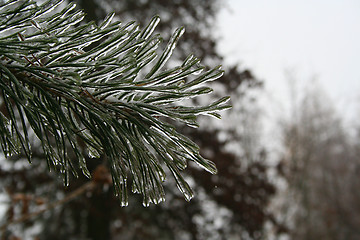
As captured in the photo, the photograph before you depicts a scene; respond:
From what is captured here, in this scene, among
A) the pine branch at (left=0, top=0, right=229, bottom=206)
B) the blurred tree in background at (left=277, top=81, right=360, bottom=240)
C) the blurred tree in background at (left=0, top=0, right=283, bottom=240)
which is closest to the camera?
the pine branch at (left=0, top=0, right=229, bottom=206)

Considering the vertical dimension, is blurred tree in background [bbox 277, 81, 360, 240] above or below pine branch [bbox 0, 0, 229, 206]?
above

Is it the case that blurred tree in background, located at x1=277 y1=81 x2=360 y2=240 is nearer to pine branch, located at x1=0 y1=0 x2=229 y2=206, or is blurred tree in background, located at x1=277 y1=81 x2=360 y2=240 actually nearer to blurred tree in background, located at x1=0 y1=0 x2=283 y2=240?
blurred tree in background, located at x1=0 y1=0 x2=283 y2=240

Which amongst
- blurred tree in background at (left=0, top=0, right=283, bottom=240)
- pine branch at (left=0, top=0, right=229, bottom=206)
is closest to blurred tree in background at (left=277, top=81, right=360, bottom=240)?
blurred tree in background at (left=0, top=0, right=283, bottom=240)

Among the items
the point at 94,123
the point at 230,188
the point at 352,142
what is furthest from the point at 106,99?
the point at 352,142

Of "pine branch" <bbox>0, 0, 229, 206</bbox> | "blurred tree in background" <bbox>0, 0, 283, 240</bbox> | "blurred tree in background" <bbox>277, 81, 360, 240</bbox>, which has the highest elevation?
"blurred tree in background" <bbox>277, 81, 360, 240</bbox>

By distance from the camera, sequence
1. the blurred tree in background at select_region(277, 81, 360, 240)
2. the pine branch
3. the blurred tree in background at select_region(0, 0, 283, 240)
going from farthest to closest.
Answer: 1. the blurred tree in background at select_region(277, 81, 360, 240)
2. the blurred tree in background at select_region(0, 0, 283, 240)
3. the pine branch

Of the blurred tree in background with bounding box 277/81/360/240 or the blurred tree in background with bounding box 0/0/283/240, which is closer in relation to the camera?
the blurred tree in background with bounding box 0/0/283/240

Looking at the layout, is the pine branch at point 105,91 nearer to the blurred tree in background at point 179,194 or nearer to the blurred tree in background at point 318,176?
the blurred tree in background at point 179,194

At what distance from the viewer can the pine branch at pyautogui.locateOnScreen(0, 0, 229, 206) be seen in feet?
1.99

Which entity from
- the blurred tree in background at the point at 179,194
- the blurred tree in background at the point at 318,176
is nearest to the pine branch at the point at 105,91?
the blurred tree in background at the point at 179,194

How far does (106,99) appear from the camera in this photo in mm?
664

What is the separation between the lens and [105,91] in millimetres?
631

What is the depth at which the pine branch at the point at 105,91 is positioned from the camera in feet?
1.99

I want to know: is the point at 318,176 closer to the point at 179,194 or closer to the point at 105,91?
the point at 179,194
